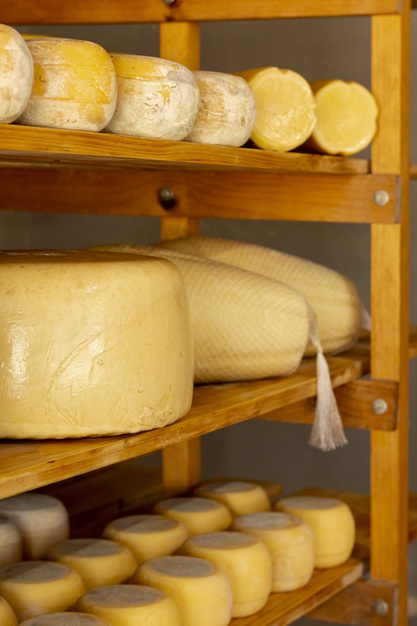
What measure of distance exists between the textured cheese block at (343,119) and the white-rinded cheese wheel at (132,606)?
794 mm

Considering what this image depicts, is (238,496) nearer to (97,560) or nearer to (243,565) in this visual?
(243,565)

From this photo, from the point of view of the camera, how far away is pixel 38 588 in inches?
54.5

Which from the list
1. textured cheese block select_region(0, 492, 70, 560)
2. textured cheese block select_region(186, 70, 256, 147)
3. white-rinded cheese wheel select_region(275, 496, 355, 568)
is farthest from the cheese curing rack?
textured cheese block select_region(0, 492, 70, 560)

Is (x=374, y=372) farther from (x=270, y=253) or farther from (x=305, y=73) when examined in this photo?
(x=305, y=73)

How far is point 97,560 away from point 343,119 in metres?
0.82

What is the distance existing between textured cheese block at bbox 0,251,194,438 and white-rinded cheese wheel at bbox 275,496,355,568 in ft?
2.34

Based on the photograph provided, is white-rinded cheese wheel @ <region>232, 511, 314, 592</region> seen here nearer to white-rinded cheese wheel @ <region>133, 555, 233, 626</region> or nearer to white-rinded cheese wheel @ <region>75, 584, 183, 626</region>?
white-rinded cheese wheel @ <region>133, 555, 233, 626</region>

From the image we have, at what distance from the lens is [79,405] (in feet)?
3.96

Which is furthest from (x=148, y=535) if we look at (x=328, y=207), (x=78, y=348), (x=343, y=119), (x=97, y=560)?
(x=343, y=119)

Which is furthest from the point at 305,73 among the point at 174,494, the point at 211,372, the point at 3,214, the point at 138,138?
the point at 138,138

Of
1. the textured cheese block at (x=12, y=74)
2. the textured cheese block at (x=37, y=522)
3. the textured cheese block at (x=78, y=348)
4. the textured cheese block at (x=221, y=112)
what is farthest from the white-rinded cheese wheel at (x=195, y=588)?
the textured cheese block at (x=12, y=74)

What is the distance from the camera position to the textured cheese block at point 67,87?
113 cm

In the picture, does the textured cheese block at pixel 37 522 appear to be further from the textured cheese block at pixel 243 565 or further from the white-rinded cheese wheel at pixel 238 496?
the white-rinded cheese wheel at pixel 238 496

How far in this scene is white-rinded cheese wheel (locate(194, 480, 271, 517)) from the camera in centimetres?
195
